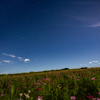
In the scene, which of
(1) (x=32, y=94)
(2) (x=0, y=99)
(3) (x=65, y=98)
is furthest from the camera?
(1) (x=32, y=94)

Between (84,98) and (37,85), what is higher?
(37,85)

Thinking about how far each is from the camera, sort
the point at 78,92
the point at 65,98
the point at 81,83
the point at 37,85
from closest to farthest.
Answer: the point at 65,98
the point at 78,92
the point at 37,85
the point at 81,83

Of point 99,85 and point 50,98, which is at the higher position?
point 99,85

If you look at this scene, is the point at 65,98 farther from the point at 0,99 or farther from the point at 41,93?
the point at 0,99

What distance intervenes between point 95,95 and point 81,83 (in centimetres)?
151

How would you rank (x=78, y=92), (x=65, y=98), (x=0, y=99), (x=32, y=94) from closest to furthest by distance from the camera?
(x=65, y=98) → (x=0, y=99) → (x=32, y=94) → (x=78, y=92)

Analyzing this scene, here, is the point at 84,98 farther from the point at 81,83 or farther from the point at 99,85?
the point at 81,83

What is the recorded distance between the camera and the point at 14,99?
3.92 meters

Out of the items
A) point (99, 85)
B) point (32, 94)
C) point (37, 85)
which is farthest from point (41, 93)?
point (99, 85)

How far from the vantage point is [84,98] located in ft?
14.0

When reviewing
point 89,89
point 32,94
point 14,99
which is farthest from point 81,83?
point 14,99

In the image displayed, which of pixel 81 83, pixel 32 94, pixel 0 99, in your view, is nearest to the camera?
pixel 0 99

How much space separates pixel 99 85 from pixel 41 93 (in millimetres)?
2668

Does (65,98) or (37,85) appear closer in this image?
(65,98)
